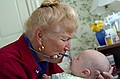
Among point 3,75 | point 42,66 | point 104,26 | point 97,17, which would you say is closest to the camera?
point 3,75

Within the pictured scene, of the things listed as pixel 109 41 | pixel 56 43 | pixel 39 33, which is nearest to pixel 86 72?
pixel 56 43

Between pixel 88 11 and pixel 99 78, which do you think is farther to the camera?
pixel 88 11

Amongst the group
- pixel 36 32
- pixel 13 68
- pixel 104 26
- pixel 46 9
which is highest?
pixel 46 9

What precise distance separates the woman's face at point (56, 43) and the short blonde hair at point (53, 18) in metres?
0.04

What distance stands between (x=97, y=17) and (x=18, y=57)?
60.0 inches

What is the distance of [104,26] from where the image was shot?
7.62 feet

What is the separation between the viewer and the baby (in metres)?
1.40

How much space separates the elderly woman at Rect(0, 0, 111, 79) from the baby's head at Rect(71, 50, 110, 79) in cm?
7

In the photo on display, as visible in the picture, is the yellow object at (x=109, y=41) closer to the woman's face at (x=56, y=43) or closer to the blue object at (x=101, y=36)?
the blue object at (x=101, y=36)

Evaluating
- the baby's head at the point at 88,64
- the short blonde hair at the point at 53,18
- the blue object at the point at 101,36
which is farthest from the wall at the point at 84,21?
the short blonde hair at the point at 53,18

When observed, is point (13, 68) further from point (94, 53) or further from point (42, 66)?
point (94, 53)

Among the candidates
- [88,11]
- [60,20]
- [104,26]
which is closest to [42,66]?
[60,20]

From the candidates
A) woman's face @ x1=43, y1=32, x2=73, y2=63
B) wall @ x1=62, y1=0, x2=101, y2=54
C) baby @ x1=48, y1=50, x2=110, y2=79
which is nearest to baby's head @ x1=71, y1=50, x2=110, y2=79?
baby @ x1=48, y1=50, x2=110, y2=79

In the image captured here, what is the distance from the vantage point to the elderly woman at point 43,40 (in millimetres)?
1316
